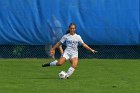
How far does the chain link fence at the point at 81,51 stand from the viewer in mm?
21234

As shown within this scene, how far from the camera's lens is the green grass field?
12242 millimetres

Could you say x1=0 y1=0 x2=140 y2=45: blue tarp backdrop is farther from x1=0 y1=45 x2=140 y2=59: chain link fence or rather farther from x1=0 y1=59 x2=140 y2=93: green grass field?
x1=0 y1=59 x2=140 y2=93: green grass field

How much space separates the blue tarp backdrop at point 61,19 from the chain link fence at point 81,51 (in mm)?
366

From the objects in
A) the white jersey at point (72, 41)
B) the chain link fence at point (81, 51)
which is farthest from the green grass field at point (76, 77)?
the white jersey at point (72, 41)

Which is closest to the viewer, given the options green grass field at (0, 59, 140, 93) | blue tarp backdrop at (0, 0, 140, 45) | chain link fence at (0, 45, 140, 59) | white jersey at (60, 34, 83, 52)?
green grass field at (0, 59, 140, 93)

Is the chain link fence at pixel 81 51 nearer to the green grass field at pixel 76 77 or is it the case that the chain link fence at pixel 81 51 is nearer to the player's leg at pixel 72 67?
the green grass field at pixel 76 77

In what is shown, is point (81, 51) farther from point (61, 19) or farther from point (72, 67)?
point (72, 67)

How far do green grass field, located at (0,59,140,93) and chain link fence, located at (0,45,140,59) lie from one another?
23.4 inches

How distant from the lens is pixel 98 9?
20812 millimetres

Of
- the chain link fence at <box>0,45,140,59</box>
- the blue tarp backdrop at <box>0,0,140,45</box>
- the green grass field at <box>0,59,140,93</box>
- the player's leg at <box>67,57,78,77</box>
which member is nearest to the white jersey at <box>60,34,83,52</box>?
the player's leg at <box>67,57,78,77</box>

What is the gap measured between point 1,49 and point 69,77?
7143 millimetres

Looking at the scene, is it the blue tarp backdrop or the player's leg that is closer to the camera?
the player's leg

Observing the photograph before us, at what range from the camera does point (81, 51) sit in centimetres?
2136

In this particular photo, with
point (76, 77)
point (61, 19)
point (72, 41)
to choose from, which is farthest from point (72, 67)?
point (61, 19)
